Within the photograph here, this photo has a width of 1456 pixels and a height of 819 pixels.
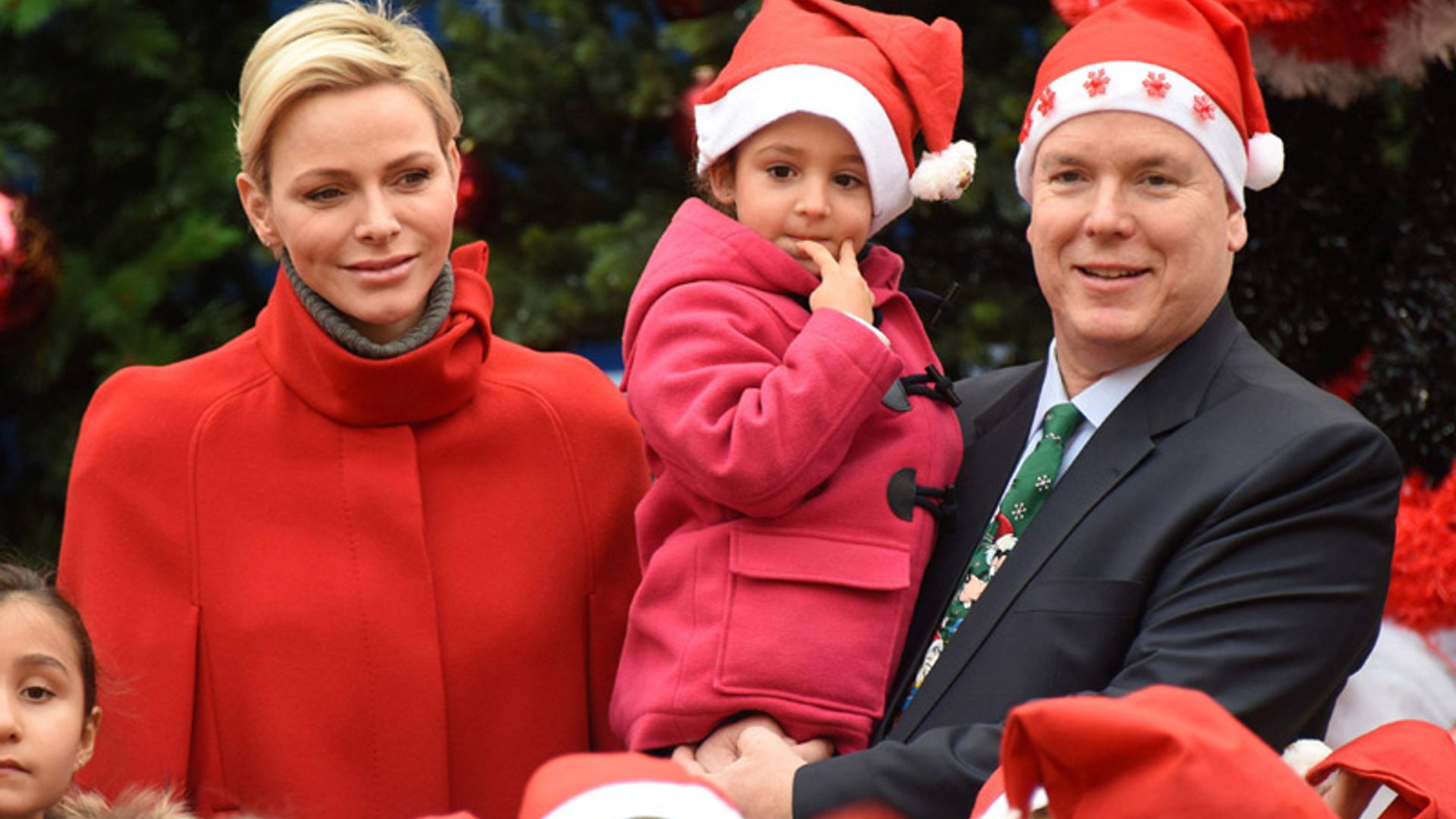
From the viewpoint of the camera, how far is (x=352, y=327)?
289 cm

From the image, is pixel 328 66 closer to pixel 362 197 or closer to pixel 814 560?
pixel 362 197

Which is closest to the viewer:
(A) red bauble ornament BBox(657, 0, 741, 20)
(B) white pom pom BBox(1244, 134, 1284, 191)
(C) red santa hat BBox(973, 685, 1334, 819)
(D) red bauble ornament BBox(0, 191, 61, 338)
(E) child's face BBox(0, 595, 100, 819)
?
(C) red santa hat BBox(973, 685, 1334, 819)

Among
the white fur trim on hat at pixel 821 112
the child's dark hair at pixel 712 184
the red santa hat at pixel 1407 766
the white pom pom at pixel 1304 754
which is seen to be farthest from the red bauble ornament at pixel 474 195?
the red santa hat at pixel 1407 766

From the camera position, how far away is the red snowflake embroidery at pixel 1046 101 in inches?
108

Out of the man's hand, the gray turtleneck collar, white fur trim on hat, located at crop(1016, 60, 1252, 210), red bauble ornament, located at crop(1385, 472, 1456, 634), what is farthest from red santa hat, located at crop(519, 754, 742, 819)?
red bauble ornament, located at crop(1385, 472, 1456, 634)

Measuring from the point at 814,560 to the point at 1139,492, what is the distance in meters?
0.45

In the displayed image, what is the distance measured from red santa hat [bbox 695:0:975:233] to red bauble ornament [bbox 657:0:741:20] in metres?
1.22

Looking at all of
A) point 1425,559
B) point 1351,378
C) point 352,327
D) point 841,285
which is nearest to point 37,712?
point 352,327

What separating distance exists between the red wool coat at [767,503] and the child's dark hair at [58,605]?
0.74 metres

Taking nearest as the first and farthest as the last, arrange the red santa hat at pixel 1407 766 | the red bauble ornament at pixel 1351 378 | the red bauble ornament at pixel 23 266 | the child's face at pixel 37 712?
the red santa hat at pixel 1407 766 → the child's face at pixel 37 712 → the red bauble ornament at pixel 1351 378 → the red bauble ornament at pixel 23 266

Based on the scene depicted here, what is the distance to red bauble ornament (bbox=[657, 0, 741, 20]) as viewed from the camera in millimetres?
4191

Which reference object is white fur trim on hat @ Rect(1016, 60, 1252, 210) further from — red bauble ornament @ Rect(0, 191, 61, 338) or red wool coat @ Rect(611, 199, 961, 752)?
red bauble ornament @ Rect(0, 191, 61, 338)

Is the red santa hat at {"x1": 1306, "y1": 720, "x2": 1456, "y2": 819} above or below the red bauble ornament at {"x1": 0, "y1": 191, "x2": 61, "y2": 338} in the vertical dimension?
below

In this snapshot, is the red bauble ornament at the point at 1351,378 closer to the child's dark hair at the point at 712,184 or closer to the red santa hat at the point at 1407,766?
the child's dark hair at the point at 712,184
